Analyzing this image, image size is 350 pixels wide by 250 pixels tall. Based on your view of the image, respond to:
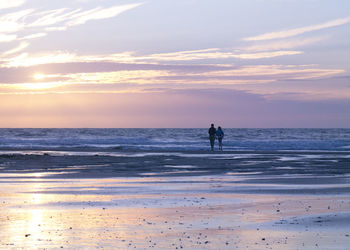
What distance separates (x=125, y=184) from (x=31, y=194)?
3508 mm

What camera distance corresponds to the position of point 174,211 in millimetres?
12086

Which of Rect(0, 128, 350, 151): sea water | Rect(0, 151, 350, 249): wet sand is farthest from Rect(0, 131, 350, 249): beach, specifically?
Rect(0, 128, 350, 151): sea water

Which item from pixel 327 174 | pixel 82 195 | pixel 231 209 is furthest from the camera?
pixel 327 174

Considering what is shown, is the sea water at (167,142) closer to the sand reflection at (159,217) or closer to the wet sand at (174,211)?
the wet sand at (174,211)

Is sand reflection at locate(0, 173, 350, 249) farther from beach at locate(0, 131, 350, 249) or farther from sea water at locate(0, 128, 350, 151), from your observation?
sea water at locate(0, 128, 350, 151)

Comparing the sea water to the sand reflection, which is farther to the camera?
the sea water

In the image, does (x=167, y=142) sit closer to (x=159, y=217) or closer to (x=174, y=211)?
(x=174, y=211)

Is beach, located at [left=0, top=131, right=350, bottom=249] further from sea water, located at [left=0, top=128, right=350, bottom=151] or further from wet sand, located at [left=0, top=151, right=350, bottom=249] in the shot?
sea water, located at [left=0, top=128, right=350, bottom=151]

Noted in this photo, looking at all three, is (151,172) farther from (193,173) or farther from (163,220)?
(163,220)

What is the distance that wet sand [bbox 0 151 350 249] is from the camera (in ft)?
30.1

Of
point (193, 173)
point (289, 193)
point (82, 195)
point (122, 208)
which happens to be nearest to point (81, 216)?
point (122, 208)

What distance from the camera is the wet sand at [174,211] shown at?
9.18 m

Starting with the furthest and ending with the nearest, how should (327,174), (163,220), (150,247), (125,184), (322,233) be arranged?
(327,174) < (125,184) < (163,220) < (322,233) < (150,247)

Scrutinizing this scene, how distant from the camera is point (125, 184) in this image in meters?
17.9
